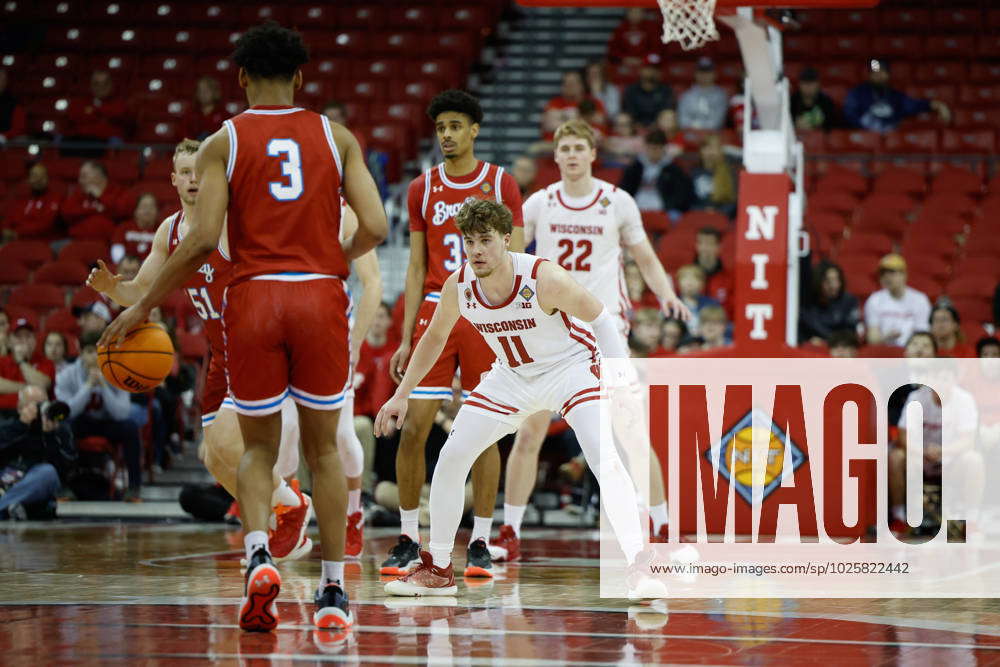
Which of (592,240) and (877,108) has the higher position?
(877,108)

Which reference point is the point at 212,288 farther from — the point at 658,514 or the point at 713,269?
the point at 713,269

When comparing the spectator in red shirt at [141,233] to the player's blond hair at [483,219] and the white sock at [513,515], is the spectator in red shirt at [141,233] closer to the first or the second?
the white sock at [513,515]

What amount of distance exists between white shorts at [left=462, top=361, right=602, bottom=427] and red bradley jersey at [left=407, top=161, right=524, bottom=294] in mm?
1304

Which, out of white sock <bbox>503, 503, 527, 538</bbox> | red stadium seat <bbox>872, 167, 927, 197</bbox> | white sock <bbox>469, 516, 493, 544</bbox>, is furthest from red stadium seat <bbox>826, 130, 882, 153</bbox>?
white sock <bbox>469, 516, 493, 544</bbox>

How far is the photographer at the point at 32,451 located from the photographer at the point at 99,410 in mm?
363

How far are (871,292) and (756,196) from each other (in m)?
3.29

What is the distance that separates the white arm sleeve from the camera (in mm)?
6320

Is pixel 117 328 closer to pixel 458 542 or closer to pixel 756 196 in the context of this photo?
pixel 458 542

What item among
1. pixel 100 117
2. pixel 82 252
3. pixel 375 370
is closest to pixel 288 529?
pixel 375 370

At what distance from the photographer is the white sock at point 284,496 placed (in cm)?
750

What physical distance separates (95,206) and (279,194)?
10495 millimetres

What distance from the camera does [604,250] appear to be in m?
8.61

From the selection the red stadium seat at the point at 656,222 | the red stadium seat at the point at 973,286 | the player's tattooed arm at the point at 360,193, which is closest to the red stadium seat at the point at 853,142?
the red stadium seat at the point at 656,222

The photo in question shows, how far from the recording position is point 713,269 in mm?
13133
